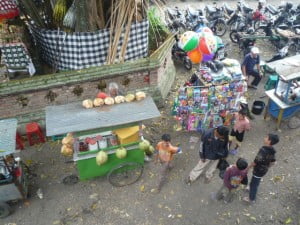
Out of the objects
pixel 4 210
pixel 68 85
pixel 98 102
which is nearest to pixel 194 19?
pixel 68 85

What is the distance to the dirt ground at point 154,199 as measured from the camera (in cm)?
652

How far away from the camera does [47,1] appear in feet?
29.7

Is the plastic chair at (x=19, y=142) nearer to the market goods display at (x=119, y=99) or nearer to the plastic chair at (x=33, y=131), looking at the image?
the plastic chair at (x=33, y=131)

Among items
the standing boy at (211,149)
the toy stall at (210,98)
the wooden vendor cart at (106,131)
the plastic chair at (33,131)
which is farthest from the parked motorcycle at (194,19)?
the plastic chair at (33,131)

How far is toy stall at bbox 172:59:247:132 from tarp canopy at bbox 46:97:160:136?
1621 mm

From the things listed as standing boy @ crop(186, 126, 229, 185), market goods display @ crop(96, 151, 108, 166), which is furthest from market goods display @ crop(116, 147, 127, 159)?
standing boy @ crop(186, 126, 229, 185)

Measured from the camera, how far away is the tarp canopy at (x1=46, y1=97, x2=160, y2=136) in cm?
609

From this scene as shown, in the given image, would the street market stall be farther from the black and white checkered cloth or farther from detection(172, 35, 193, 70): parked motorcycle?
detection(172, 35, 193, 70): parked motorcycle

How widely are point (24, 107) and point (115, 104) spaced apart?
10.7ft

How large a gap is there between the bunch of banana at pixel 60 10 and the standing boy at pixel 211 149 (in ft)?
17.8

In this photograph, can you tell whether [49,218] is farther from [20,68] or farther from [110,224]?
[20,68]

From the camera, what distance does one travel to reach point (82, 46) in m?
8.66

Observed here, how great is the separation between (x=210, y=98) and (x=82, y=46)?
4052 mm

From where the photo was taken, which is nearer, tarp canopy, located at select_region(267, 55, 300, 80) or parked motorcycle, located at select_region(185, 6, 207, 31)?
tarp canopy, located at select_region(267, 55, 300, 80)
